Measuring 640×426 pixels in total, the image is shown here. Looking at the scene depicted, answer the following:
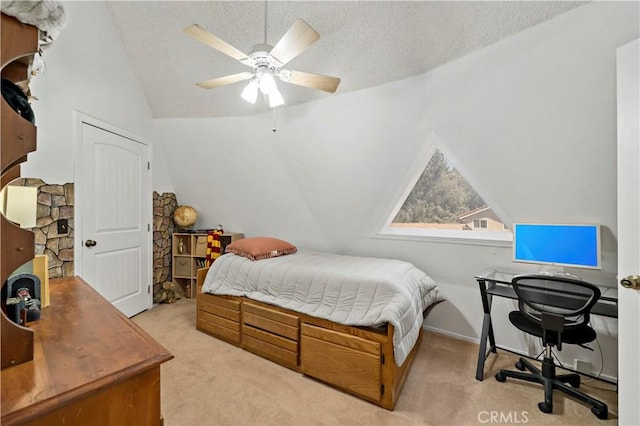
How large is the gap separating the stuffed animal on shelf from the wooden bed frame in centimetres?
139

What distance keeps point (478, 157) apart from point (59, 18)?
2608 millimetres

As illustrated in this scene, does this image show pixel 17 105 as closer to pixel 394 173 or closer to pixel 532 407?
pixel 394 173

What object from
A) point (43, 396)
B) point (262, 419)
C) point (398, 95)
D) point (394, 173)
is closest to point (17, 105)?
point (43, 396)

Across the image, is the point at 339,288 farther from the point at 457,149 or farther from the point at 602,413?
the point at 602,413

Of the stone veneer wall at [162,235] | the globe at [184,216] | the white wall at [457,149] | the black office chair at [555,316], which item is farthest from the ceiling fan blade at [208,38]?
the globe at [184,216]

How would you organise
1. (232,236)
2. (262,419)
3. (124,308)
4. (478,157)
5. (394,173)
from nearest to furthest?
(262,419)
(478,157)
(394,173)
(124,308)
(232,236)

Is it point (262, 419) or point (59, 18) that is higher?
point (59, 18)

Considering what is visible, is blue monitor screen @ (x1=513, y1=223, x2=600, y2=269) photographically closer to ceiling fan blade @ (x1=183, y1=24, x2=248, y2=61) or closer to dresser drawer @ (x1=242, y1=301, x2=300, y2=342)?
dresser drawer @ (x1=242, y1=301, x2=300, y2=342)

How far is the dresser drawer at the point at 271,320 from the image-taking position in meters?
2.33

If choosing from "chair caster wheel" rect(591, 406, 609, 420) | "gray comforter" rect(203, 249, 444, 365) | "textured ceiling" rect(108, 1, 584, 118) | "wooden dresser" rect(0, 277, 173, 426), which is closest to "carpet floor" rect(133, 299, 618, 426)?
"chair caster wheel" rect(591, 406, 609, 420)

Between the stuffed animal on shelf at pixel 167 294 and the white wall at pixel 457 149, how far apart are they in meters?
1.47

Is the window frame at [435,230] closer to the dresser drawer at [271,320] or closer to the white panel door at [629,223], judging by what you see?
the white panel door at [629,223]

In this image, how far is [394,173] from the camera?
9.53 ft

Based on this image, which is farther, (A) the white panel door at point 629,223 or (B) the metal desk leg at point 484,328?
(B) the metal desk leg at point 484,328
